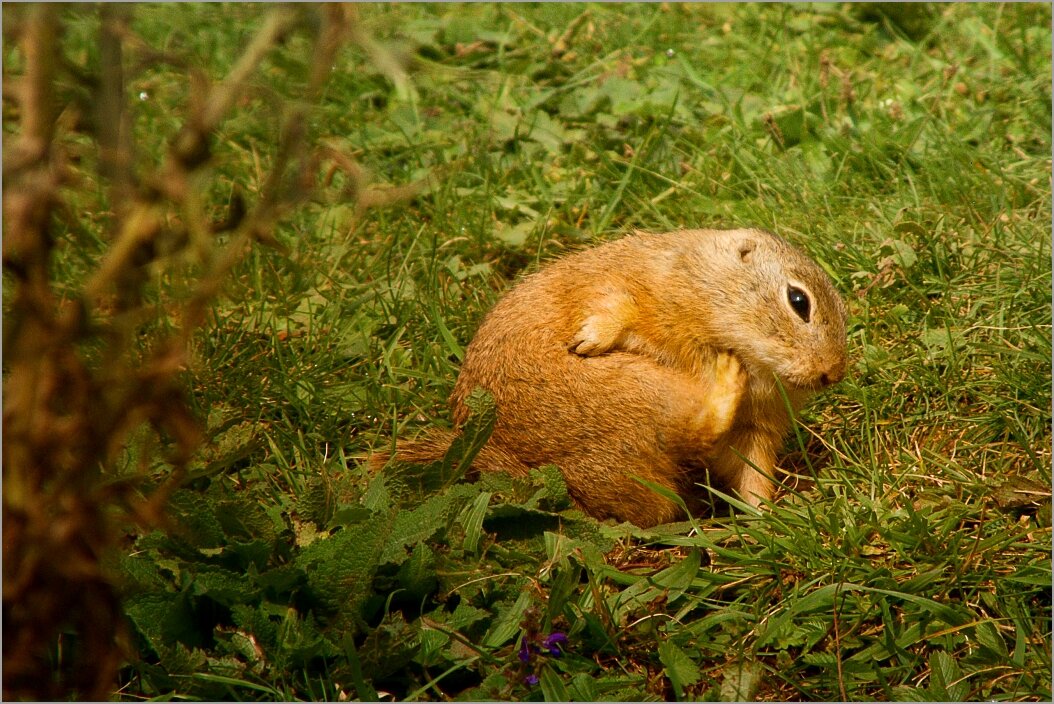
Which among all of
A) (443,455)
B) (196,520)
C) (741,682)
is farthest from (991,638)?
(196,520)

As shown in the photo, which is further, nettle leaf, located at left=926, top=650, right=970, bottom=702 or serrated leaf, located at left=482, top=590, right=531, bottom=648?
serrated leaf, located at left=482, top=590, right=531, bottom=648

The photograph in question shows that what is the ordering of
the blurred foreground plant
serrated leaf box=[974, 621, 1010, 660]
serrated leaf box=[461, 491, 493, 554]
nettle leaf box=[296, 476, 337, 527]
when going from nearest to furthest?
1. the blurred foreground plant
2. serrated leaf box=[974, 621, 1010, 660]
3. serrated leaf box=[461, 491, 493, 554]
4. nettle leaf box=[296, 476, 337, 527]

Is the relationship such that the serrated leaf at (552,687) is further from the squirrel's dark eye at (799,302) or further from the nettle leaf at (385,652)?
the squirrel's dark eye at (799,302)

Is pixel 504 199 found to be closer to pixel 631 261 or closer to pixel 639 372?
pixel 631 261

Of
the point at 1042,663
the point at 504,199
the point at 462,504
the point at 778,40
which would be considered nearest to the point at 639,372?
the point at 462,504

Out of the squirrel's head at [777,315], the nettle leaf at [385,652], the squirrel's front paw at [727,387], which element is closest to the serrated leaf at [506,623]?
the nettle leaf at [385,652]

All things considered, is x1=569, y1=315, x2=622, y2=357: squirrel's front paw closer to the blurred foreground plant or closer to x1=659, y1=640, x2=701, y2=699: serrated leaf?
x1=659, y1=640, x2=701, y2=699: serrated leaf

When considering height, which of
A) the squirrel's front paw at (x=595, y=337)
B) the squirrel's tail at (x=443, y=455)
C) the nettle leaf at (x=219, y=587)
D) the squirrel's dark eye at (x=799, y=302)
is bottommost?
the nettle leaf at (x=219, y=587)

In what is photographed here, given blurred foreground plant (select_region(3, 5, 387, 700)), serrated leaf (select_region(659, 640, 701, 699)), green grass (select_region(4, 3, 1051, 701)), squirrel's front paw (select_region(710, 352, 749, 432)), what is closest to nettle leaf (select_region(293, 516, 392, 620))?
green grass (select_region(4, 3, 1051, 701))
